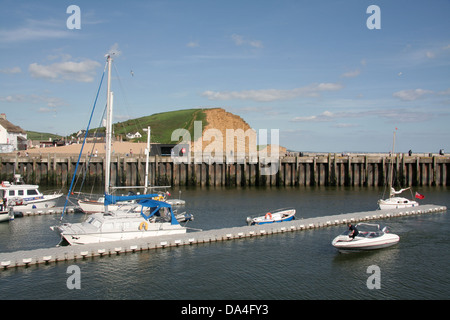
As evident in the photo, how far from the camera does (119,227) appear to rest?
28391 mm

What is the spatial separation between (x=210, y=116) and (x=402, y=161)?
8141 cm

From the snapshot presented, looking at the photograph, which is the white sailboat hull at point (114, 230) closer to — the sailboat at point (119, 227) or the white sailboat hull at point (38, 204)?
the sailboat at point (119, 227)

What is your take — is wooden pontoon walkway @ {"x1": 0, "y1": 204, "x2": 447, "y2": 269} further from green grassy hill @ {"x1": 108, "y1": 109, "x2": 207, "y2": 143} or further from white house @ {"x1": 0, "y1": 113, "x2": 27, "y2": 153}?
green grassy hill @ {"x1": 108, "y1": 109, "x2": 207, "y2": 143}

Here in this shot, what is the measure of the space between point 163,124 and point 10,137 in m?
61.1

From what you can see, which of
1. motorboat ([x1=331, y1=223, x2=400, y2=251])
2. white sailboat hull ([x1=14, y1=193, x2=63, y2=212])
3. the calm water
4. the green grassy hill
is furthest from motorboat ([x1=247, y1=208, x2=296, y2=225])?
the green grassy hill

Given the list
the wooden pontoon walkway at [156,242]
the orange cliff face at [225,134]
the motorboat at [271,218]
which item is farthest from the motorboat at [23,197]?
the orange cliff face at [225,134]

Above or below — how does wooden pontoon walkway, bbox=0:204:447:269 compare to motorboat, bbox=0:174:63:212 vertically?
below

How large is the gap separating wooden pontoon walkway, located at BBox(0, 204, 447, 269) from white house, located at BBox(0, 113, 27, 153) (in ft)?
209

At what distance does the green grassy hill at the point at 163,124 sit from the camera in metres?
127

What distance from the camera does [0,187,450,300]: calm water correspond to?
2095cm

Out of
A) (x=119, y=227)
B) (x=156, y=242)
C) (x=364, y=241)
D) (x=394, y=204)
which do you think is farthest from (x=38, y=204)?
(x=394, y=204)

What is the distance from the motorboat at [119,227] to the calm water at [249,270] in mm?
2251

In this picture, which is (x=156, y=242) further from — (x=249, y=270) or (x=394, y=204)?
(x=394, y=204)
